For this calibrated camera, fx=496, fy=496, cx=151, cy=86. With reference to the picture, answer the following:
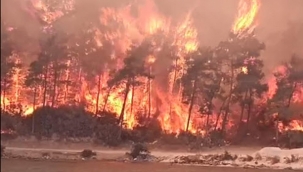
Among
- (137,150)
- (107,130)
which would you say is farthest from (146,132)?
(107,130)

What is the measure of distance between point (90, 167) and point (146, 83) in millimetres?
1032

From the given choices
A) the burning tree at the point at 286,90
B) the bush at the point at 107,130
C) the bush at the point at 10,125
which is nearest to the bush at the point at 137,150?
the bush at the point at 107,130

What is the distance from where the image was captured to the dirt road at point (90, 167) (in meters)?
4.46

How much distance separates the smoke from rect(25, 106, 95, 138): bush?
92cm

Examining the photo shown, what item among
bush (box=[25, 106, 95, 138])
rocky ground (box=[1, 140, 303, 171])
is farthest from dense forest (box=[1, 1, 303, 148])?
rocky ground (box=[1, 140, 303, 171])

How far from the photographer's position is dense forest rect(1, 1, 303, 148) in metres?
4.78

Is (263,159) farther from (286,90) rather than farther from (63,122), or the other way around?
(63,122)

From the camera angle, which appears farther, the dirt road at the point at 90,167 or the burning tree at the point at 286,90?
the burning tree at the point at 286,90

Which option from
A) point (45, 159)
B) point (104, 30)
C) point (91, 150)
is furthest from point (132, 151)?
point (104, 30)

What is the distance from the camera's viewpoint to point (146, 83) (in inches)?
201

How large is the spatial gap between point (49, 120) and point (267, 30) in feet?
8.00

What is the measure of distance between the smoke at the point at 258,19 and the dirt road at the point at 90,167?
128 cm

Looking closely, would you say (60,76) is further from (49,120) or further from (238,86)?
(238,86)

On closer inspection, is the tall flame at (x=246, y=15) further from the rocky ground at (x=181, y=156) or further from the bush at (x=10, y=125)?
the bush at (x=10, y=125)
